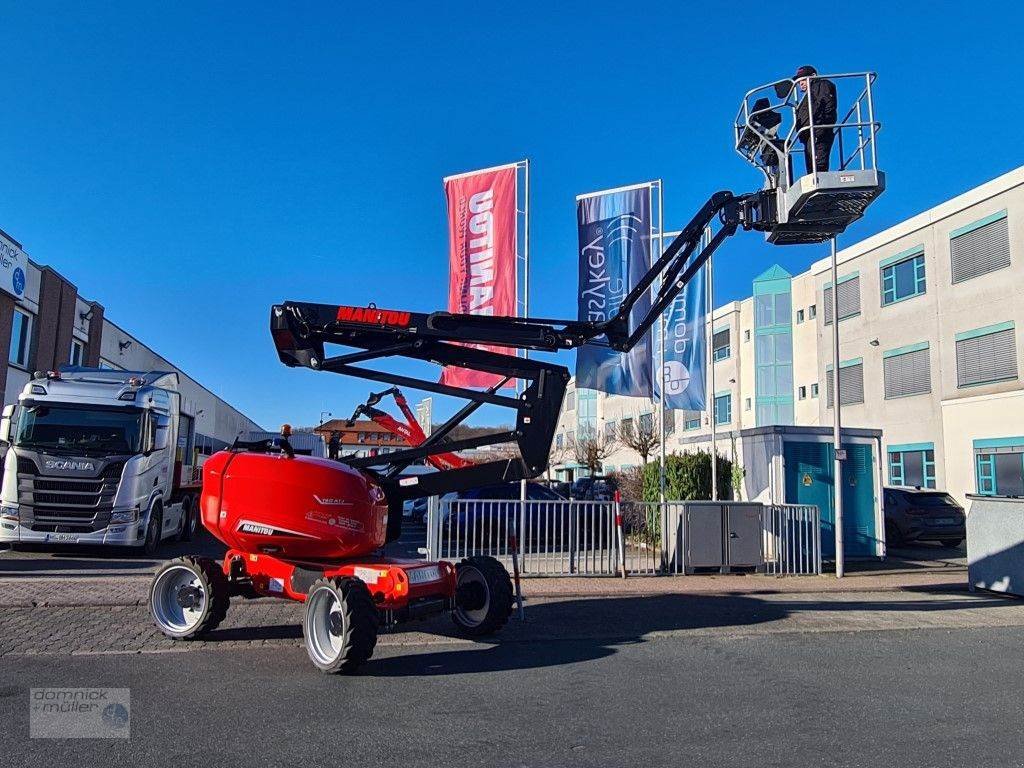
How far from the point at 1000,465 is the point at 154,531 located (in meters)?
25.3

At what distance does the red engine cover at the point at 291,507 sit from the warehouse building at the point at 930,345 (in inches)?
436

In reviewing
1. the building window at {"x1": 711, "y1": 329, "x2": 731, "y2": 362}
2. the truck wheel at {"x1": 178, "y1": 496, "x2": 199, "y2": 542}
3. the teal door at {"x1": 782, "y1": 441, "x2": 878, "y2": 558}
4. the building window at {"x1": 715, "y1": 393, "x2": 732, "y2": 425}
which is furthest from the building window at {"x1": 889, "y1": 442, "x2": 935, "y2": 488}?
the truck wheel at {"x1": 178, "y1": 496, "x2": 199, "y2": 542}

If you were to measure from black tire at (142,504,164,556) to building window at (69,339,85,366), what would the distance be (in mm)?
15647

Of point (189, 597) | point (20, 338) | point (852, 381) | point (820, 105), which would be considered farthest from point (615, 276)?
point (852, 381)

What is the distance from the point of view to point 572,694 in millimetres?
6316

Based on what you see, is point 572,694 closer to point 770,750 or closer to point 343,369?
point 770,750

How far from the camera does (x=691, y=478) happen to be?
52.8 ft

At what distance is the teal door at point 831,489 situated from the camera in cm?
1537

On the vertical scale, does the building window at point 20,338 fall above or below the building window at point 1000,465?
above

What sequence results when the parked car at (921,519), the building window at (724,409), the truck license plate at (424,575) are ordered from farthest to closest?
1. the building window at (724,409)
2. the parked car at (921,519)
3. the truck license plate at (424,575)

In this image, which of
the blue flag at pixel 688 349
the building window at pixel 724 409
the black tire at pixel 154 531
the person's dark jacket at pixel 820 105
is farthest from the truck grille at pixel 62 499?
the building window at pixel 724 409

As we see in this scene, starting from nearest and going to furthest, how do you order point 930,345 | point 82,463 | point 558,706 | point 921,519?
point 558,706 → point 82,463 → point 921,519 → point 930,345

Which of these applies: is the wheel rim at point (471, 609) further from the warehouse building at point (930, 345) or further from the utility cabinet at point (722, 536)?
the warehouse building at point (930, 345)

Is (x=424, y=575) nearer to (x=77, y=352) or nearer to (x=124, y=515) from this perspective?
(x=124, y=515)
